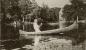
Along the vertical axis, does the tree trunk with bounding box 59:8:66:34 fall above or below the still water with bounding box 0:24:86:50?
above

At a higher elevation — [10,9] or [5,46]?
[10,9]

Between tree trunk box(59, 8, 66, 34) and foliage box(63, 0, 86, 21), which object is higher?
foliage box(63, 0, 86, 21)

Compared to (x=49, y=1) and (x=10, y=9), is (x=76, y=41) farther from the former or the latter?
(x=10, y=9)

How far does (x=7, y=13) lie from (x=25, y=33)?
0.83ft

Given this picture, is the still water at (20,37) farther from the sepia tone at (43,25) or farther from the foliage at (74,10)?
the foliage at (74,10)

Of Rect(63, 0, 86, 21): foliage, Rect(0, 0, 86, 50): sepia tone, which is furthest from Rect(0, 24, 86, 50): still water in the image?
Rect(63, 0, 86, 21): foliage

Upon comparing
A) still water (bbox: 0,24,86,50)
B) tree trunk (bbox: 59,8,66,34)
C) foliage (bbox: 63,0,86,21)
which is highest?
foliage (bbox: 63,0,86,21)

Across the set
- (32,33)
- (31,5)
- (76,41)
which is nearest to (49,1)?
(31,5)

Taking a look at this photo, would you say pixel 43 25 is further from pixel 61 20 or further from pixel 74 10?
pixel 74 10

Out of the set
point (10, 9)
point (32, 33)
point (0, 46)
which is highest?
point (10, 9)

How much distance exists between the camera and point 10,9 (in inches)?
61.3

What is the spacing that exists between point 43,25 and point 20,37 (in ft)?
0.79

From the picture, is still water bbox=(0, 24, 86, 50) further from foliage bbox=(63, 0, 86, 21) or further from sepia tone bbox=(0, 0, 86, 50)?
foliage bbox=(63, 0, 86, 21)

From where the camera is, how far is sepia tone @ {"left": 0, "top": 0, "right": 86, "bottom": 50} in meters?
1.50
